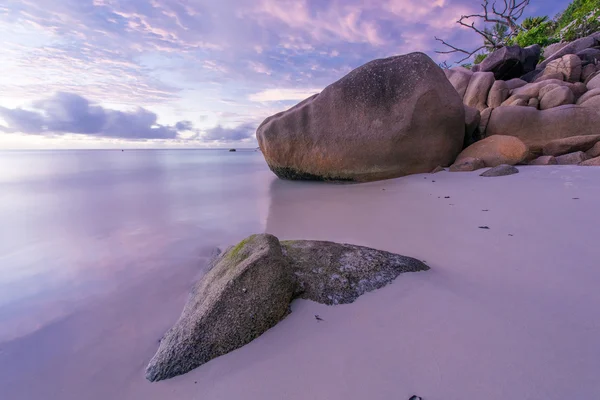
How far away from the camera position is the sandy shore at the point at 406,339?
45.7 inches

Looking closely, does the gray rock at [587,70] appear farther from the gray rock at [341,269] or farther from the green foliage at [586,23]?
the gray rock at [341,269]

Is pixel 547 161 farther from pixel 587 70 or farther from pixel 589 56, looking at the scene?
pixel 589 56

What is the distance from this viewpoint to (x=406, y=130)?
659 cm

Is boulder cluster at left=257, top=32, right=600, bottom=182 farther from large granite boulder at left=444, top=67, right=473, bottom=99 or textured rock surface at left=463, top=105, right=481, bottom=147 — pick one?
large granite boulder at left=444, top=67, right=473, bottom=99

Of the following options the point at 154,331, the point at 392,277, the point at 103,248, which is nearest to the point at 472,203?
the point at 392,277

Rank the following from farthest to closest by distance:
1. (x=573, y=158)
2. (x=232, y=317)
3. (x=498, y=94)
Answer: (x=498, y=94) → (x=573, y=158) → (x=232, y=317)

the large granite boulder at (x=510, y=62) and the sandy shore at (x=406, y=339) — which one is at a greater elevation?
the large granite boulder at (x=510, y=62)

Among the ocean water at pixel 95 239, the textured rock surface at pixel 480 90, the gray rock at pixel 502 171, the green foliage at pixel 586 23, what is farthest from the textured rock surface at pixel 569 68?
the ocean water at pixel 95 239

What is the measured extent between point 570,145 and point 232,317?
8.54m

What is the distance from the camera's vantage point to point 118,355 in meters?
1.67

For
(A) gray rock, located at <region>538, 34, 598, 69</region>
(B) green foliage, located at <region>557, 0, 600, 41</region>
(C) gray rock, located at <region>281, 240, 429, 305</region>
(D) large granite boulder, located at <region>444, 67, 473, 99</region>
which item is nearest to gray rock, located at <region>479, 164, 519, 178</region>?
(C) gray rock, located at <region>281, 240, 429, 305</region>

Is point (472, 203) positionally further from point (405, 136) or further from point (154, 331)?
point (154, 331)

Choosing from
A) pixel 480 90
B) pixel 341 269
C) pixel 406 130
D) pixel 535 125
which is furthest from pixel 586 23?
pixel 341 269

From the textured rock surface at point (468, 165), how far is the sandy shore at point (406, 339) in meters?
3.66
